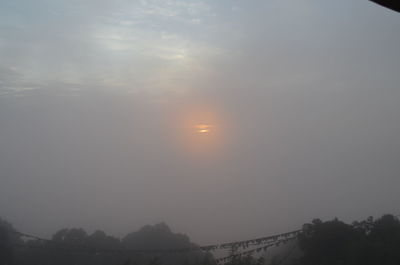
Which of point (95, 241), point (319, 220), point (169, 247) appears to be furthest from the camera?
point (169, 247)

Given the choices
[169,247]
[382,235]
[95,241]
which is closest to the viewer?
[382,235]

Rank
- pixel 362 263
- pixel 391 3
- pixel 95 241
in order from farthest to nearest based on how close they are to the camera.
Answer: pixel 95 241 < pixel 362 263 < pixel 391 3

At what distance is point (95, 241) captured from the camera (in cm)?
6200

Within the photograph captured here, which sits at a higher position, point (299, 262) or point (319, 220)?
point (319, 220)

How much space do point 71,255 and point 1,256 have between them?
9.89m

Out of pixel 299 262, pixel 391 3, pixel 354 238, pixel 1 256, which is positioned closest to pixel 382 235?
pixel 354 238

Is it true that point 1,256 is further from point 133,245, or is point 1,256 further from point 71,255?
point 133,245

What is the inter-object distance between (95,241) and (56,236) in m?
6.92

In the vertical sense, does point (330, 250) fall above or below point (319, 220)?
below

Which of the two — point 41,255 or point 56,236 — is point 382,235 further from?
point 56,236

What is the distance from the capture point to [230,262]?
1421 inches

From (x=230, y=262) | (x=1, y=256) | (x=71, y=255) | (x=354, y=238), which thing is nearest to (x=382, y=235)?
(x=354, y=238)

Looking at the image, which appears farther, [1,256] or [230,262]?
[1,256]

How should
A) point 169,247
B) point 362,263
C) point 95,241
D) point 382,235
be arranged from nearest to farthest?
point 362,263, point 382,235, point 95,241, point 169,247
